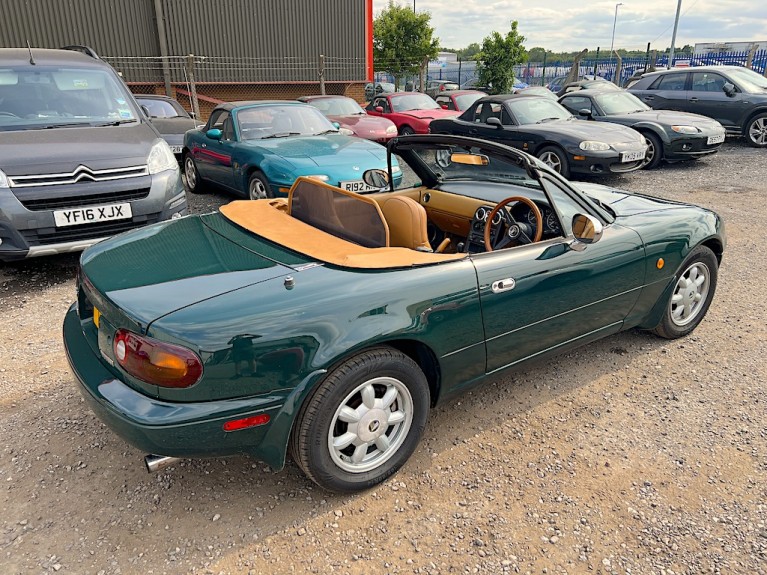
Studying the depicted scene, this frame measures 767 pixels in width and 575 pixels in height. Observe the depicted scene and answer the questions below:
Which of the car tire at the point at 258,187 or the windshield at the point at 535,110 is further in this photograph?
the windshield at the point at 535,110

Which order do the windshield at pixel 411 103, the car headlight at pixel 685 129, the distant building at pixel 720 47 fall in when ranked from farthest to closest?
the distant building at pixel 720 47
the windshield at pixel 411 103
the car headlight at pixel 685 129

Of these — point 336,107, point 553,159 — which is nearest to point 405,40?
point 336,107

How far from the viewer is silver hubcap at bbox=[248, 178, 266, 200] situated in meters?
6.75

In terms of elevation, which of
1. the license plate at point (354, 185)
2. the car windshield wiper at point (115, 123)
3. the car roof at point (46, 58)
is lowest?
the license plate at point (354, 185)

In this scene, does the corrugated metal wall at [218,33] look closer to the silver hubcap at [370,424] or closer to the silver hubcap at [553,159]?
the silver hubcap at [553,159]

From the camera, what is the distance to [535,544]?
2.32 m

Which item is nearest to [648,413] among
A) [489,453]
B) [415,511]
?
[489,453]

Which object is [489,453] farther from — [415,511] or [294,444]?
[294,444]

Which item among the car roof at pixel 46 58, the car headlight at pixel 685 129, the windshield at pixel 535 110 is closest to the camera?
the car roof at pixel 46 58

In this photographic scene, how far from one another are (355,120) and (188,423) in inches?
388

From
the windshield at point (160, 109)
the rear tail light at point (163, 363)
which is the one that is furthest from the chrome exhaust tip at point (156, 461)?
the windshield at point (160, 109)

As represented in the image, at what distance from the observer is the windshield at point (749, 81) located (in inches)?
465

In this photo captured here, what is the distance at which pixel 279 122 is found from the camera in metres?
7.61

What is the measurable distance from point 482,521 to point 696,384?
6.02 ft
